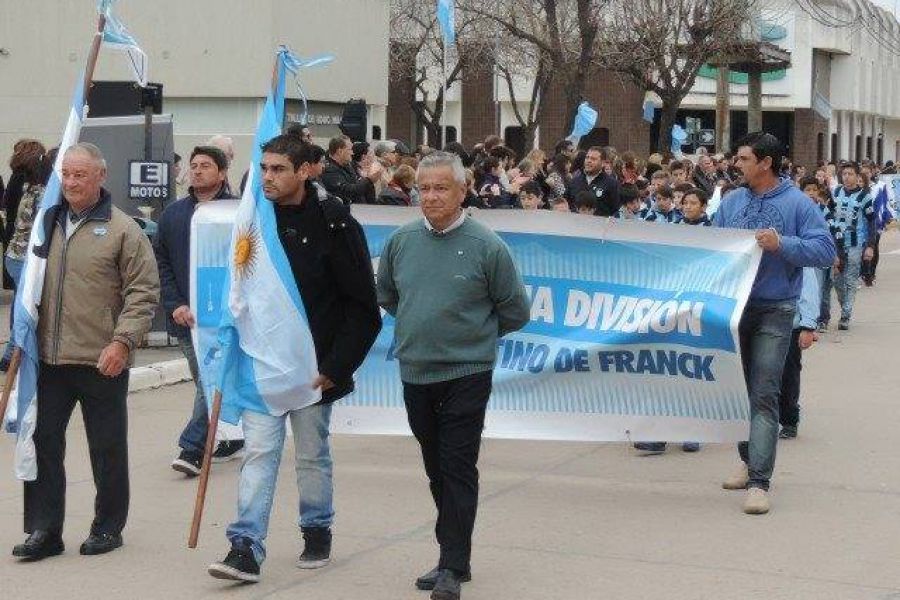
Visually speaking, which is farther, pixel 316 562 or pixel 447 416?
pixel 316 562

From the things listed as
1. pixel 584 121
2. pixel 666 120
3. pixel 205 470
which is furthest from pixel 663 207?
pixel 666 120

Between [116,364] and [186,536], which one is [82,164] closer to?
[116,364]

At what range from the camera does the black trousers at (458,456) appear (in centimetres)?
658

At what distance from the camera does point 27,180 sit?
1357 cm

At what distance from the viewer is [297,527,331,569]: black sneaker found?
280 inches

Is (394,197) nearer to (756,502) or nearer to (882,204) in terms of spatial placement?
(756,502)

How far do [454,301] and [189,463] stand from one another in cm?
316

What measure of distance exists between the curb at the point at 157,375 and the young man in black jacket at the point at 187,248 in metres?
→ 3.34

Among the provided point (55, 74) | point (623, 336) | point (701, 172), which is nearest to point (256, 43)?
point (55, 74)

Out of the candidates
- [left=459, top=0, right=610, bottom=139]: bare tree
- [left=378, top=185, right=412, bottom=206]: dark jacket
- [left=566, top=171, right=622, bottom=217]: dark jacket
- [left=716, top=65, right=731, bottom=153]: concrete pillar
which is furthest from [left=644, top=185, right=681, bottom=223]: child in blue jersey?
[left=716, top=65, right=731, bottom=153]: concrete pillar

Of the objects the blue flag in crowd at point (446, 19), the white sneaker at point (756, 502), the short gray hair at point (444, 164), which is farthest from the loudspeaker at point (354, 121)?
the short gray hair at point (444, 164)

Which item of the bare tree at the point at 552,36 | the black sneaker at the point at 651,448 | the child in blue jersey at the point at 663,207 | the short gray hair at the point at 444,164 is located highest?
the bare tree at the point at 552,36

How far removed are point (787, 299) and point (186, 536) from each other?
10.6ft

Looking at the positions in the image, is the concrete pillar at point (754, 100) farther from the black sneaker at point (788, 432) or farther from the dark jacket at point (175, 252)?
the dark jacket at point (175, 252)
